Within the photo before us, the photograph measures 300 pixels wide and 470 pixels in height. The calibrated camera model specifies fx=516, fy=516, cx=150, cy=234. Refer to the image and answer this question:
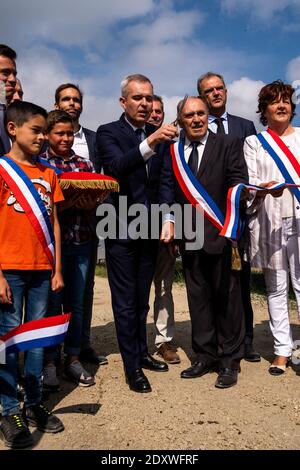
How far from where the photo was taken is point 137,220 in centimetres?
395

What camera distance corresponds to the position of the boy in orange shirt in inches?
119

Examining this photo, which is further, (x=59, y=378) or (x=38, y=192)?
(x=59, y=378)

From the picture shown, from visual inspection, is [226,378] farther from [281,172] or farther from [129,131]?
[129,131]

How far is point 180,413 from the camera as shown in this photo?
3410 mm

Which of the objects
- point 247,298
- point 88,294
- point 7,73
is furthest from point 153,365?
point 7,73

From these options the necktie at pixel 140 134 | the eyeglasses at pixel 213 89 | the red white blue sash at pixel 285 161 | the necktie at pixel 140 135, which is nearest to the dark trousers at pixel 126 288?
the necktie at pixel 140 135

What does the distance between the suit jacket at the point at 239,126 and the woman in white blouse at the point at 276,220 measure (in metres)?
0.45

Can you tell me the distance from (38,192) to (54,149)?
0.84m

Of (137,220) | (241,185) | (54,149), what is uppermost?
(54,149)

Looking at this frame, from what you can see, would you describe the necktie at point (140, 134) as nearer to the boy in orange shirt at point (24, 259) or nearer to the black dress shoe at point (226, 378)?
the boy in orange shirt at point (24, 259)

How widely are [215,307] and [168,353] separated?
29.1 inches
